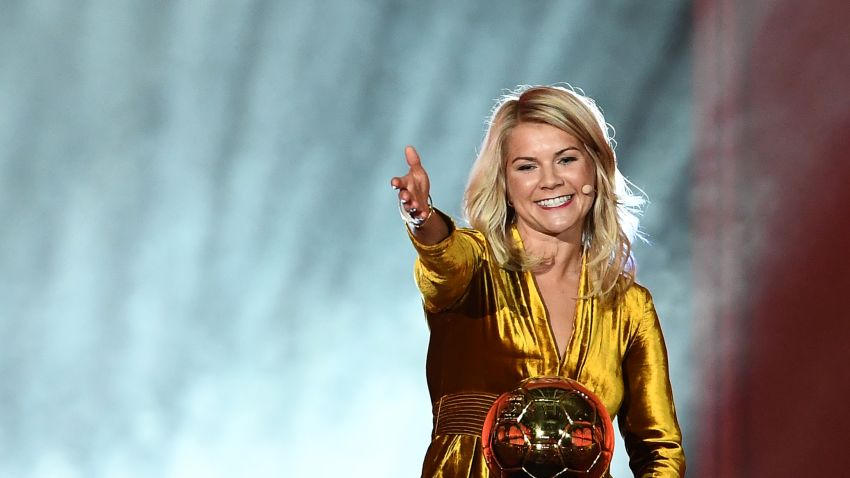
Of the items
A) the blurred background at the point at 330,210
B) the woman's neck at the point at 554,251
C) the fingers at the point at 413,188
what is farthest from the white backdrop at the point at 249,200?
the fingers at the point at 413,188

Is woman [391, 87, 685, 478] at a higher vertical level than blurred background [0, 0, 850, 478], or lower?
lower

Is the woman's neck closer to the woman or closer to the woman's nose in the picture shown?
the woman

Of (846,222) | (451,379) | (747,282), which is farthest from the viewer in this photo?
(747,282)

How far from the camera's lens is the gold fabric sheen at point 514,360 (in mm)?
1890

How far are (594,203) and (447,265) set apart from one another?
16.3 inches

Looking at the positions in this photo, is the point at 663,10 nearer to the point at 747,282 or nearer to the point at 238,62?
the point at 747,282

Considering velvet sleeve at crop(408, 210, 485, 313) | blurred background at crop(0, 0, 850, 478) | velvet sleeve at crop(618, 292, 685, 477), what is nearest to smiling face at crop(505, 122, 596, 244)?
velvet sleeve at crop(408, 210, 485, 313)

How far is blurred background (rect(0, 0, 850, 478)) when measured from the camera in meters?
3.60

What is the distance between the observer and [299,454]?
373 cm

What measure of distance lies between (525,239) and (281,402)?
6.22ft

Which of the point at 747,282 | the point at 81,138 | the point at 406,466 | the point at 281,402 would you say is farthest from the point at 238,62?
the point at 747,282

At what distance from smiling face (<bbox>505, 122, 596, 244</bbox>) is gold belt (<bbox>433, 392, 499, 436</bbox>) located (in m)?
0.34

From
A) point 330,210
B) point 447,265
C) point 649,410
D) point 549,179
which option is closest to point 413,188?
point 447,265

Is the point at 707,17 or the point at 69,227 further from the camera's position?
the point at 707,17
